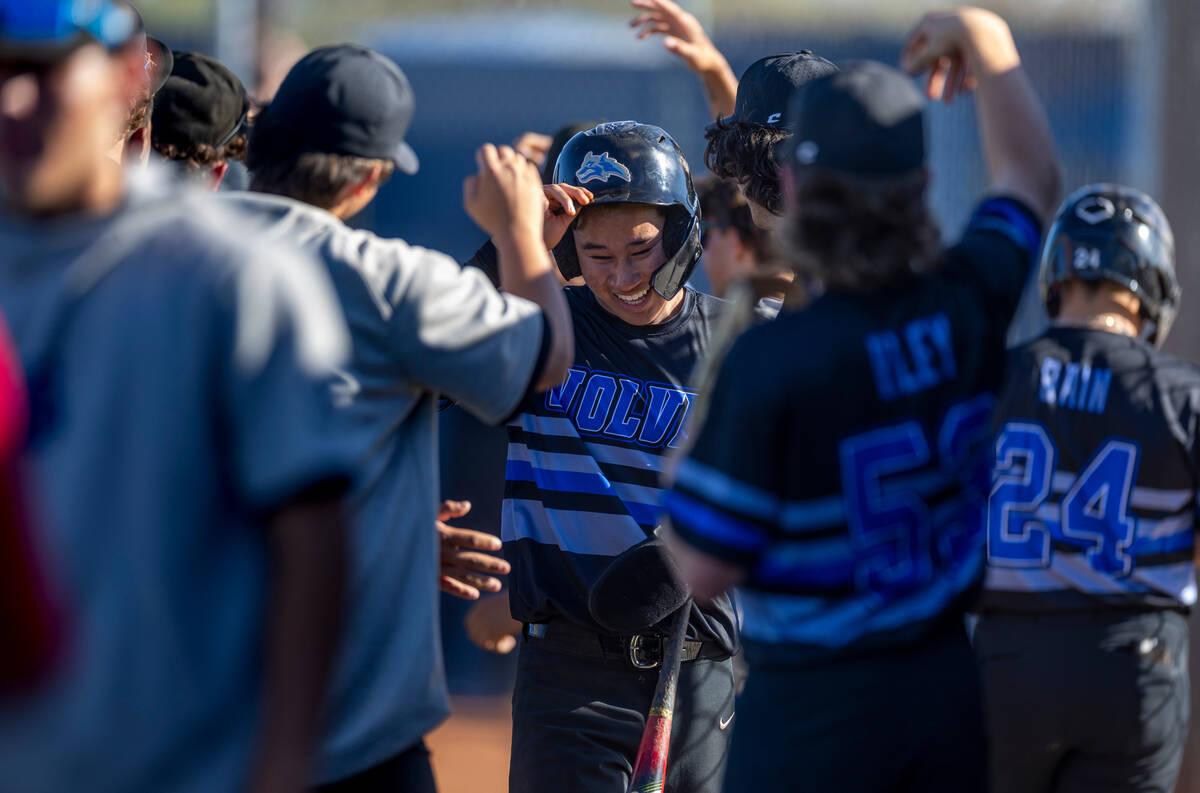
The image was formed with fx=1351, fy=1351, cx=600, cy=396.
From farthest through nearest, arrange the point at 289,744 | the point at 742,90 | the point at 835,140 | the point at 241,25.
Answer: the point at 241,25
the point at 742,90
the point at 835,140
the point at 289,744

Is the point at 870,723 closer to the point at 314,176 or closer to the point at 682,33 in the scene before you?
the point at 314,176

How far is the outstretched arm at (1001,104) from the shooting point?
8.68 feet

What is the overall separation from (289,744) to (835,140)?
1.37 meters

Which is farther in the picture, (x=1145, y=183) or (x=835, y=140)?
(x=1145, y=183)

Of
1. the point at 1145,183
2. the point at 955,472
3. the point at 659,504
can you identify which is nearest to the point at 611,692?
the point at 659,504

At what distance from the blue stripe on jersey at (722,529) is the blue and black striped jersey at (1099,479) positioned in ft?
6.68

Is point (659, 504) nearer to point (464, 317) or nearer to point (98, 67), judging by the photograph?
point (464, 317)

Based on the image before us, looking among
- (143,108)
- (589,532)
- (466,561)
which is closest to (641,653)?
(589,532)

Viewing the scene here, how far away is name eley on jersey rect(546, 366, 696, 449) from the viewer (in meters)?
3.80

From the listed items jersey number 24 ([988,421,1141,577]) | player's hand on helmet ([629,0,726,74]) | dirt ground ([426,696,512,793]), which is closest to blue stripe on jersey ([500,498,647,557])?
jersey number 24 ([988,421,1141,577])

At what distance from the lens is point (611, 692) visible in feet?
12.3

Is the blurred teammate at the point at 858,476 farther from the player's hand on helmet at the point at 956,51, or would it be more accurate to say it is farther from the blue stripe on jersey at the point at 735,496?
the player's hand on helmet at the point at 956,51

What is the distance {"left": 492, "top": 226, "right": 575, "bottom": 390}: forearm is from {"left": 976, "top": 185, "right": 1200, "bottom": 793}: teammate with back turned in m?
2.04

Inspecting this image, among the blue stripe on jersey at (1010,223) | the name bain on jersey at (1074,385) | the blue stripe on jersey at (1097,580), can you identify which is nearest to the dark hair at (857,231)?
the blue stripe on jersey at (1010,223)
